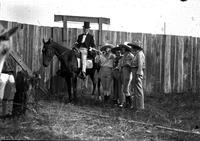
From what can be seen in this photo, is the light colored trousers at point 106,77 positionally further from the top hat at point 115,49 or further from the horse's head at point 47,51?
the horse's head at point 47,51

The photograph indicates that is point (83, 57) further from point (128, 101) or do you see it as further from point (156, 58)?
point (156, 58)

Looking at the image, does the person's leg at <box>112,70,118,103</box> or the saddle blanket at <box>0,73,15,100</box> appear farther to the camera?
the person's leg at <box>112,70,118,103</box>

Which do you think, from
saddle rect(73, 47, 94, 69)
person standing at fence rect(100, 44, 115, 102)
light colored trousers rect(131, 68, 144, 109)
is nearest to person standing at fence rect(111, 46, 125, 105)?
person standing at fence rect(100, 44, 115, 102)

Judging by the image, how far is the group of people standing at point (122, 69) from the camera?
13.3 meters

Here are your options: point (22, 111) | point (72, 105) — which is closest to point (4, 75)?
point (22, 111)

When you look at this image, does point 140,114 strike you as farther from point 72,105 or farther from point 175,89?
point 175,89

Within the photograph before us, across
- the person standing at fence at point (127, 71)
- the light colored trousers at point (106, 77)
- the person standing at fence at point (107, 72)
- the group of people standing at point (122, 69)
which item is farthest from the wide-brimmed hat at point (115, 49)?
the person standing at fence at point (127, 71)

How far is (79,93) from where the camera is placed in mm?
16438

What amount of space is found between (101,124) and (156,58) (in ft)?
27.9

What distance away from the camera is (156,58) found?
18.4 meters

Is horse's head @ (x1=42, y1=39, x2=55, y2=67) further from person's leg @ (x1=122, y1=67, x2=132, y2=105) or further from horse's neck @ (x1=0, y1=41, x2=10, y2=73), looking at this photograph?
horse's neck @ (x1=0, y1=41, x2=10, y2=73)

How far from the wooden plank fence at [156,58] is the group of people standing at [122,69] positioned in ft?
4.75

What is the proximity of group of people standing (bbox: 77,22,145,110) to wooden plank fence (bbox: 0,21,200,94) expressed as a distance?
1.45m

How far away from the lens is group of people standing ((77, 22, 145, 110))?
525 inches
